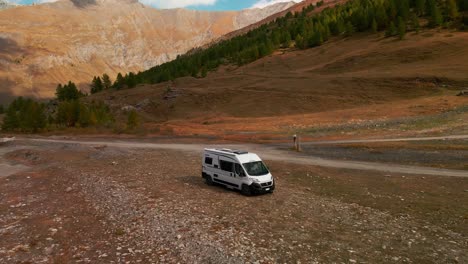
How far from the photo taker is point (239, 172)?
73.9ft

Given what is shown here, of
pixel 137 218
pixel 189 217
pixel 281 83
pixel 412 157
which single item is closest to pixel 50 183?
pixel 137 218

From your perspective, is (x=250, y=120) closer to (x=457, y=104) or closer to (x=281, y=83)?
(x=281, y=83)

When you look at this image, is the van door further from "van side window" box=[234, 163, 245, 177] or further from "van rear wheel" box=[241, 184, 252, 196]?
"van rear wheel" box=[241, 184, 252, 196]

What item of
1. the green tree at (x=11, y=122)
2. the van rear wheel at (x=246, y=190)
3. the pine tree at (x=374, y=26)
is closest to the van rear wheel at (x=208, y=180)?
the van rear wheel at (x=246, y=190)

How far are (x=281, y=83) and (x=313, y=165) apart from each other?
69.9 m

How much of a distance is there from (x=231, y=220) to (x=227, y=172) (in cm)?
647

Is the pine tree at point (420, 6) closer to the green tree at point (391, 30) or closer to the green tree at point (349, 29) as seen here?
the green tree at point (391, 30)

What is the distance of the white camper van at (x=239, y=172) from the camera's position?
21.9 m

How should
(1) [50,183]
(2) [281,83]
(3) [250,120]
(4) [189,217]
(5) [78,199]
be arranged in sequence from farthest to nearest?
(2) [281,83] → (3) [250,120] → (1) [50,183] → (5) [78,199] → (4) [189,217]

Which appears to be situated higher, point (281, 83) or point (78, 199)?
point (281, 83)

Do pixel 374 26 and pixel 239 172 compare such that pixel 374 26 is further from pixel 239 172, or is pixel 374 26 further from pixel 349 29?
pixel 239 172

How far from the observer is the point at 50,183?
91.9ft

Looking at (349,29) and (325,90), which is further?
(349,29)

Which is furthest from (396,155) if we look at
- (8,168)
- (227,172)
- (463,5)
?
(463,5)
